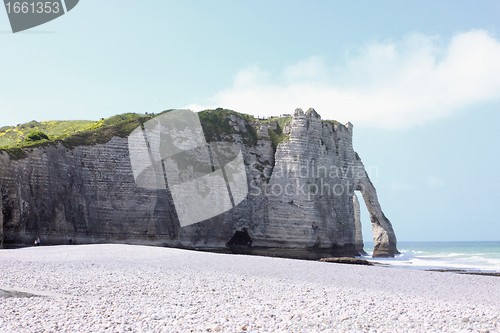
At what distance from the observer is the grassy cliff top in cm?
3144

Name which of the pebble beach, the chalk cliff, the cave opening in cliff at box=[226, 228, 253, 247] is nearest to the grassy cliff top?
the chalk cliff

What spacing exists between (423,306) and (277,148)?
31702mm

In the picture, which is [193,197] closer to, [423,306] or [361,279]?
[361,279]

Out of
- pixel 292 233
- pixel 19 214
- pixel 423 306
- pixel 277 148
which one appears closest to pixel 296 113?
pixel 277 148

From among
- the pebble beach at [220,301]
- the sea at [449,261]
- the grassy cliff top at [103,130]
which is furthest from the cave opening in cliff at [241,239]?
the pebble beach at [220,301]

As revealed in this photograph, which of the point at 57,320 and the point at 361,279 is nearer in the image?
the point at 57,320

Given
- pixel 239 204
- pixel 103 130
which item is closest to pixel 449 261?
pixel 239 204

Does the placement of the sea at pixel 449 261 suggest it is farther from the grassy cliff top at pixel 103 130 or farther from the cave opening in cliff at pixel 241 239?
the grassy cliff top at pixel 103 130

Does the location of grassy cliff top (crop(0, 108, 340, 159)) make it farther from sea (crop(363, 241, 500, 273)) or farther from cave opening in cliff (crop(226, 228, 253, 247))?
sea (crop(363, 241, 500, 273))

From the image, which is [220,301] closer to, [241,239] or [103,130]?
[241,239]

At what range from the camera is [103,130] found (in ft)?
111

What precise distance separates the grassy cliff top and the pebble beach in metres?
19.3

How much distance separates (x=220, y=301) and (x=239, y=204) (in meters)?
28.5

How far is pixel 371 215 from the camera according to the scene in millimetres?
47562
